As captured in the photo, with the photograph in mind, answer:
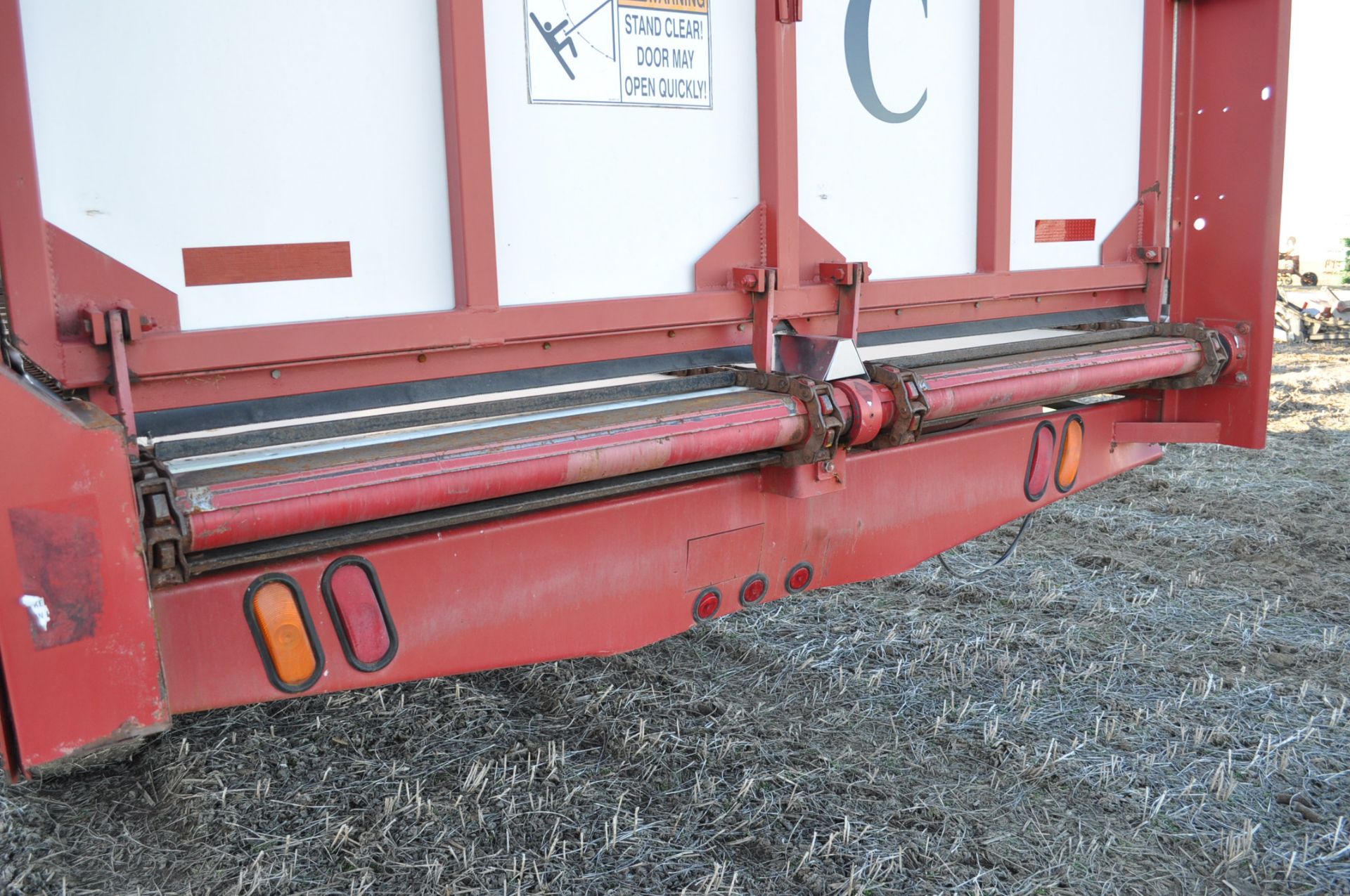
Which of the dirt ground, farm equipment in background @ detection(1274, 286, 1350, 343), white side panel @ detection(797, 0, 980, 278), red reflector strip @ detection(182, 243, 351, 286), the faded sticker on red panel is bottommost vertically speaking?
the dirt ground

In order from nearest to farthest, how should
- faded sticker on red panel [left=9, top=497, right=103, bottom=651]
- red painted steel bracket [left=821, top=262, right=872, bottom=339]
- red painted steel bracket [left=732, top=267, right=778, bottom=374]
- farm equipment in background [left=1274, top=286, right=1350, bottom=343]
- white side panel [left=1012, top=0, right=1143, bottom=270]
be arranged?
1. faded sticker on red panel [left=9, top=497, right=103, bottom=651]
2. red painted steel bracket [left=732, top=267, right=778, bottom=374]
3. red painted steel bracket [left=821, top=262, right=872, bottom=339]
4. white side panel [left=1012, top=0, right=1143, bottom=270]
5. farm equipment in background [left=1274, top=286, right=1350, bottom=343]

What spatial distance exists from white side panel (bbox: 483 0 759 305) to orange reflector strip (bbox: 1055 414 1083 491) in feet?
4.38

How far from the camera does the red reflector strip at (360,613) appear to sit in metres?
2.06

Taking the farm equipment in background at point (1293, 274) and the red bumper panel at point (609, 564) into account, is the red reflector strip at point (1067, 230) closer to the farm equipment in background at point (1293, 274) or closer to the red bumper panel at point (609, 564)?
the red bumper panel at point (609, 564)

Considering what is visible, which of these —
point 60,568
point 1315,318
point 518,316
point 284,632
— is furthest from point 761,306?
point 1315,318

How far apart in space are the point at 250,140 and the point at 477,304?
51cm

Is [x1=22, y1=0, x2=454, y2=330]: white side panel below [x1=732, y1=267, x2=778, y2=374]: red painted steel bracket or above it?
above

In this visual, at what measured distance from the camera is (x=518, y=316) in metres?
2.27

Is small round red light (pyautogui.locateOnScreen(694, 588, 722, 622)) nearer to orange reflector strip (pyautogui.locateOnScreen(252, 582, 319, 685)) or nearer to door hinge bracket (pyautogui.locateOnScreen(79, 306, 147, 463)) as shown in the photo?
orange reflector strip (pyautogui.locateOnScreen(252, 582, 319, 685))

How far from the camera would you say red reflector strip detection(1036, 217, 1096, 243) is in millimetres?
3277

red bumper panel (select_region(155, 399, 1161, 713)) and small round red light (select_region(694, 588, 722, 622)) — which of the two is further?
small round red light (select_region(694, 588, 722, 622))

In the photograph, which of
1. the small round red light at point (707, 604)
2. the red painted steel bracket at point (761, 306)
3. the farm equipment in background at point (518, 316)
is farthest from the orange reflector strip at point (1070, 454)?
the small round red light at point (707, 604)

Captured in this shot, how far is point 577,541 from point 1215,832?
184 cm

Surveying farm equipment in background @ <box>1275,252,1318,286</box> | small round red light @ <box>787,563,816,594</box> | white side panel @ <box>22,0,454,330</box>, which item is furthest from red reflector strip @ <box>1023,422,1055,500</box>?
farm equipment in background @ <box>1275,252,1318,286</box>
